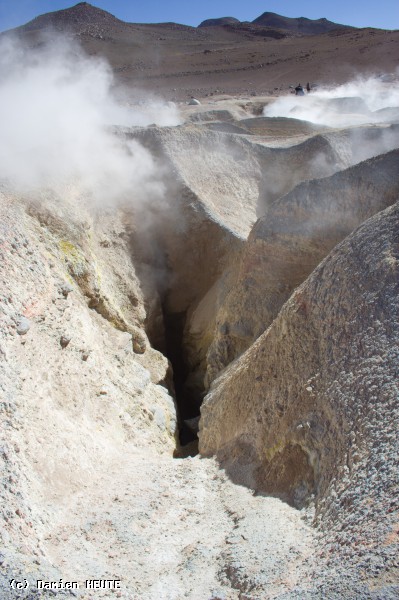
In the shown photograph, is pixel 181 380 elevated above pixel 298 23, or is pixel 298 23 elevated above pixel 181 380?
pixel 298 23

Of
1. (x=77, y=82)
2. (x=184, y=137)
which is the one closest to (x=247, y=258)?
(x=184, y=137)

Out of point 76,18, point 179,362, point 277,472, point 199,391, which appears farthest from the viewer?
point 76,18

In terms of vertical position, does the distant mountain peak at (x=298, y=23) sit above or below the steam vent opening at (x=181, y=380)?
above

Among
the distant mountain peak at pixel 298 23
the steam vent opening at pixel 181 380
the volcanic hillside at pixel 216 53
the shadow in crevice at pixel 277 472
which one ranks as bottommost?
the steam vent opening at pixel 181 380

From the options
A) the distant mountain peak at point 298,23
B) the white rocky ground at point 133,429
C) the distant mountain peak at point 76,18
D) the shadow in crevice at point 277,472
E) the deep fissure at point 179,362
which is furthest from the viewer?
the distant mountain peak at point 298,23

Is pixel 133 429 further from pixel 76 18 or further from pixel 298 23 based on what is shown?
pixel 298 23

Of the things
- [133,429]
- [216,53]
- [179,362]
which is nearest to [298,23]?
[216,53]

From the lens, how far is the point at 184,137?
10406 mm

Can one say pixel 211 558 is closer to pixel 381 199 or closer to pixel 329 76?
pixel 381 199

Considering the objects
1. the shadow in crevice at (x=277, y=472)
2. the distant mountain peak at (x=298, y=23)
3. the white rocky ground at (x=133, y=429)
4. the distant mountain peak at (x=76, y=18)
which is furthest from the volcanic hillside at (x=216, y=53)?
the shadow in crevice at (x=277, y=472)

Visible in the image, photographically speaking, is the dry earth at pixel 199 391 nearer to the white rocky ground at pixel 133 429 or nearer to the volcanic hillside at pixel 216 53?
the white rocky ground at pixel 133 429

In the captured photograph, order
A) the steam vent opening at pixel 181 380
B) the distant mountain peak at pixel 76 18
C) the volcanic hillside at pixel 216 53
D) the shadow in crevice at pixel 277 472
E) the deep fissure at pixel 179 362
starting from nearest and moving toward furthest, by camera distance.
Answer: the shadow in crevice at pixel 277 472
the steam vent opening at pixel 181 380
the deep fissure at pixel 179 362
the volcanic hillside at pixel 216 53
the distant mountain peak at pixel 76 18

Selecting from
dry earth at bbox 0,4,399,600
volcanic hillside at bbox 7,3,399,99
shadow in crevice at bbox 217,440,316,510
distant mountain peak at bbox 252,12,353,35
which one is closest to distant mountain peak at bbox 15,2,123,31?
volcanic hillside at bbox 7,3,399,99

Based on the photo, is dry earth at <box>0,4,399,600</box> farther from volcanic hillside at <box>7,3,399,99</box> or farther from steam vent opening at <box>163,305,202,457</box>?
volcanic hillside at <box>7,3,399,99</box>
